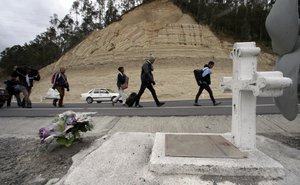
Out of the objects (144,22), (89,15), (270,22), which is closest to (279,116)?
(270,22)

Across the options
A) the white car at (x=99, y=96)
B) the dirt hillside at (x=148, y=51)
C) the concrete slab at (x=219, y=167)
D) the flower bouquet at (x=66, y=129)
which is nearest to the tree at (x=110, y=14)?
the dirt hillside at (x=148, y=51)

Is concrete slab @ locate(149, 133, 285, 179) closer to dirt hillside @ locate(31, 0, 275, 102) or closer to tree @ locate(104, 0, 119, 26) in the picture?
dirt hillside @ locate(31, 0, 275, 102)

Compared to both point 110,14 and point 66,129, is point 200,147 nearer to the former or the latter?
point 66,129

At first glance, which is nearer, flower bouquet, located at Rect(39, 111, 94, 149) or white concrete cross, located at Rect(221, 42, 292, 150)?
white concrete cross, located at Rect(221, 42, 292, 150)

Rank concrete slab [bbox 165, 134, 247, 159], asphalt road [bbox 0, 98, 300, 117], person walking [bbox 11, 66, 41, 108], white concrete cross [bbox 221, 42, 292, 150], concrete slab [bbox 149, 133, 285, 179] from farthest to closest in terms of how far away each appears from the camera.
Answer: person walking [bbox 11, 66, 41, 108]
asphalt road [bbox 0, 98, 300, 117]
white concrete cross [bbox 221, 42, 292, 150]
concrete slab [bbox 165, 134, 247, 159]
concrete slab [bbox 149, 133, 285, 179]

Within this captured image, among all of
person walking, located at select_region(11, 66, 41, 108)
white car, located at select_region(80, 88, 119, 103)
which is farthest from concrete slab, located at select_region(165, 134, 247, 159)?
white car, located at select_region(80, 88, 119, 103)

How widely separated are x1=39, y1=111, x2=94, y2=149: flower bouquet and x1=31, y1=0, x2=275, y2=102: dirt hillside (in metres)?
27.2

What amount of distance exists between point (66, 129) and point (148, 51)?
36853 millimetres

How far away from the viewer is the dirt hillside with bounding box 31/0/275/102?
36906 millimetres

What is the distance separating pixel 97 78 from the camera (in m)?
38.2

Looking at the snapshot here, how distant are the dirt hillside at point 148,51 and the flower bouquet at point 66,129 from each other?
27.2m

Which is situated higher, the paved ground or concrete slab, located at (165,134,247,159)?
concrete slab, located at (165,134,247,159)

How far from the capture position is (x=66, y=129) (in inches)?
202

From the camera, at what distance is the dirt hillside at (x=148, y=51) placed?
36906 mm
